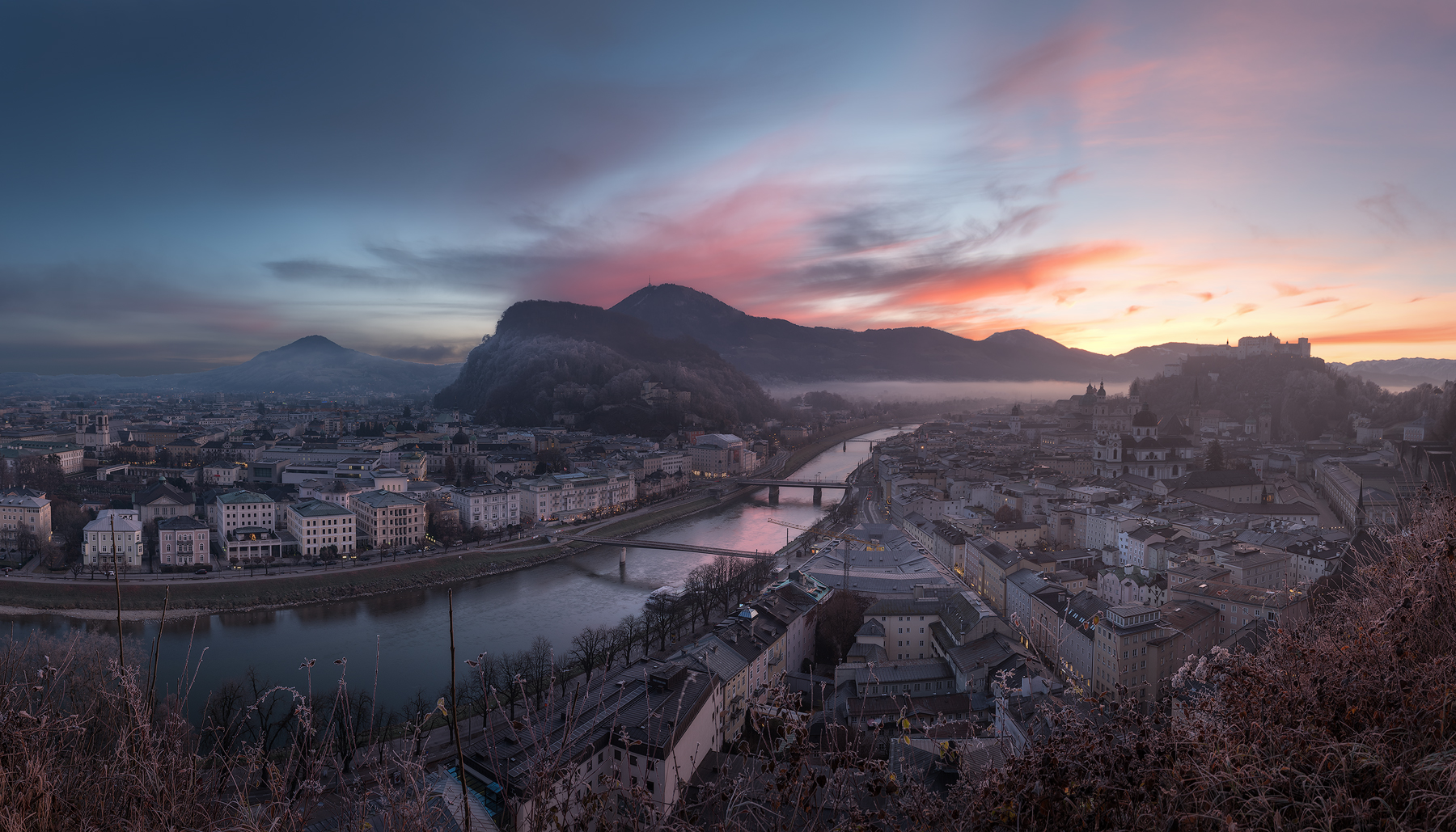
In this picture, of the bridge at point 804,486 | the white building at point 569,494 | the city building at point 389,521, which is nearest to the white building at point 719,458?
the bridge at point 804,486

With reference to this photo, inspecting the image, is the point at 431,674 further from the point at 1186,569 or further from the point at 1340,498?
the point at 1340,498

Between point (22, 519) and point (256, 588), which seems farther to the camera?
point (22, 519)

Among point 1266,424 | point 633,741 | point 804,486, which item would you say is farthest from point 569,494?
point 1266,424

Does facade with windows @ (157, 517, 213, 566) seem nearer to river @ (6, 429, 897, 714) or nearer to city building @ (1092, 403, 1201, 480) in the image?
river @ (6, 429, 897, 714)

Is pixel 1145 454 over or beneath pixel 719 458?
over

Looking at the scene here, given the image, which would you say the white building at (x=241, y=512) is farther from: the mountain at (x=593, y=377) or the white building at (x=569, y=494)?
the mountain at (x=593, y=377)

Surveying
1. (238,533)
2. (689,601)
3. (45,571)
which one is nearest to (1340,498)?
(689,601)

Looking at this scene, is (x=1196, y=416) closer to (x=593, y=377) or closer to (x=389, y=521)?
(x=389, y=521)

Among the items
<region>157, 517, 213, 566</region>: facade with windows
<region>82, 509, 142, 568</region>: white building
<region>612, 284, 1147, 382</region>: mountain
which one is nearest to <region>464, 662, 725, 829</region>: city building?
<region>157, 517, 213, 566</region>: facade with windows
